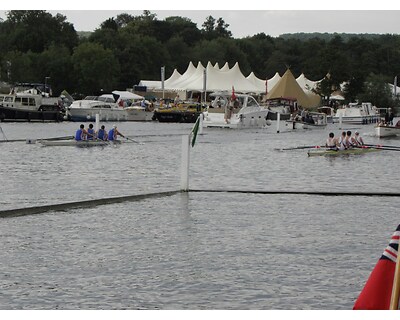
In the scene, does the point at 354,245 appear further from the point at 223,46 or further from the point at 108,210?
the point at 223,46

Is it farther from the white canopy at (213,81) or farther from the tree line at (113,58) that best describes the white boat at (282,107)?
the tree line at (113,58)

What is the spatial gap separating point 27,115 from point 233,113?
19178 mm

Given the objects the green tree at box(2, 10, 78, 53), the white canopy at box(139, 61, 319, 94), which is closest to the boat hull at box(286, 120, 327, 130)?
the white canopy at box(139, 61, 319, 94)

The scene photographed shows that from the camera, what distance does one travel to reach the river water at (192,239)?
682 inches

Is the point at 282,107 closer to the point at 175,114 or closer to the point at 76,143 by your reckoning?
the point at 175,114

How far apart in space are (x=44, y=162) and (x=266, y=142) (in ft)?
84.4

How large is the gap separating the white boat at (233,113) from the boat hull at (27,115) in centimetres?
1486

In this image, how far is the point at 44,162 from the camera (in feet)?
156

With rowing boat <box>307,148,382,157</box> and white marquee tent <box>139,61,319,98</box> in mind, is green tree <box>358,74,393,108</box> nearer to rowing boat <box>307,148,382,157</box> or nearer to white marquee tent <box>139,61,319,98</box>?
white marquee tent <box>139,61,319,98</box>

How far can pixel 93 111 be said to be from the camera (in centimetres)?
9531

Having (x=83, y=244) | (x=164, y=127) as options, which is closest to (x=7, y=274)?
(x=83, y=244)

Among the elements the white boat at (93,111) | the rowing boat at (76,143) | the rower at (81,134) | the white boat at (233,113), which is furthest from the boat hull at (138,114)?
the rower at (81,134)

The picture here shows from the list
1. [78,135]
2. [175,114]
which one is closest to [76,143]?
[78,135]

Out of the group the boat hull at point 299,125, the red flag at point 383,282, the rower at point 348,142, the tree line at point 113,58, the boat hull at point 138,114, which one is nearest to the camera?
the red flag at point 383,282
